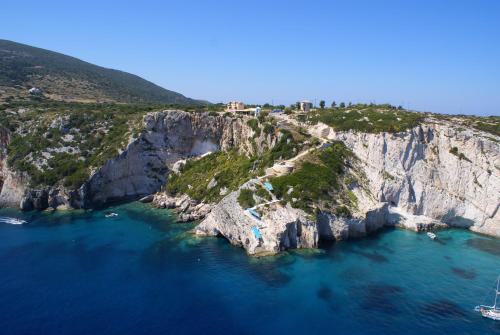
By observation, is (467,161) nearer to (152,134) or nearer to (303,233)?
(303,233)

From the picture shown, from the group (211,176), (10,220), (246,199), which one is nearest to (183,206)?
(211,176)

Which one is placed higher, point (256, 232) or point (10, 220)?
A: point (256, 232)

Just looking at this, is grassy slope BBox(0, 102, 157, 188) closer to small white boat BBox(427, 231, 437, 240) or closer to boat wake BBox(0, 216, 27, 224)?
boat wake BBox(0, 216, 27, 224)

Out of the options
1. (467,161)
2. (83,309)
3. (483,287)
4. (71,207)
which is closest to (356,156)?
(467,161)

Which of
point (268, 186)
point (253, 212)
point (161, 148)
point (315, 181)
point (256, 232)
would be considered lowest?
point (256, 232)

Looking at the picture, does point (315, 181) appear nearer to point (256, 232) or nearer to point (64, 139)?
point (256, 232)
